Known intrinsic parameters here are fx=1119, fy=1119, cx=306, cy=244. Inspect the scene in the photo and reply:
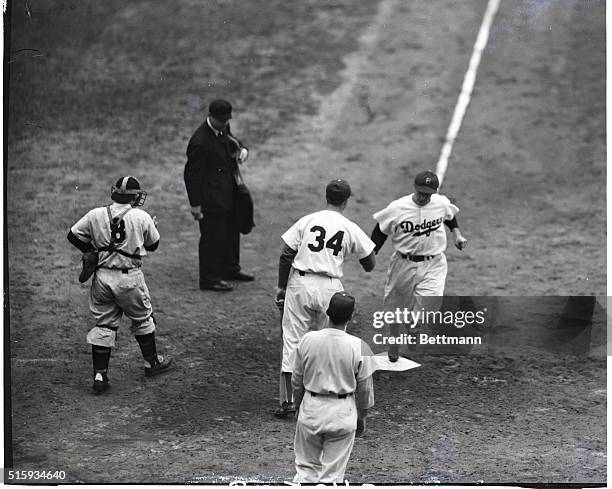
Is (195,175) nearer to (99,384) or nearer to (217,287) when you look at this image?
(217,287)

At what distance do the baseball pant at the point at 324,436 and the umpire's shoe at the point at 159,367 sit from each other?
1.81m

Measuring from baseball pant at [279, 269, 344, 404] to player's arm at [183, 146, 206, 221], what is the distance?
1741 mm

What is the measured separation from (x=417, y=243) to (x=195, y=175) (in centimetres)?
193

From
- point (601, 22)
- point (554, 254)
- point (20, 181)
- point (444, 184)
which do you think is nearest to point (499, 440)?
point (554, 254)

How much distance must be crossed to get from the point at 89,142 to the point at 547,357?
505 centimetres

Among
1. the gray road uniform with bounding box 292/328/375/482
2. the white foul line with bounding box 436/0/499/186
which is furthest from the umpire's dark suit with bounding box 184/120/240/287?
the gray road uniform with bounding box 292/328/375/482

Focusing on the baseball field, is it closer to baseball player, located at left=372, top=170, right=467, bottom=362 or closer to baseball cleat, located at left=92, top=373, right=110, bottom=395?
baseball cleat, located at left=92, top=373, right=110, bottom=395

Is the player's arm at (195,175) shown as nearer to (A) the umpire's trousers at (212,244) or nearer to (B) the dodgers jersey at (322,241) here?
(A) the umpire's trousers at (212,244)

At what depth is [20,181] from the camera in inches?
393

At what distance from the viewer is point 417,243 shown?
8102 millimetres

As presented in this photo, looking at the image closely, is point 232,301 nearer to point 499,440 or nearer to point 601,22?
point 499,440

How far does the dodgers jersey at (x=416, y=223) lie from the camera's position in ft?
26.3

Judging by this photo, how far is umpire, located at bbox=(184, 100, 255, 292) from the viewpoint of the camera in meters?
8.84

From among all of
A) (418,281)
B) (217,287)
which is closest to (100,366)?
(217,287)
